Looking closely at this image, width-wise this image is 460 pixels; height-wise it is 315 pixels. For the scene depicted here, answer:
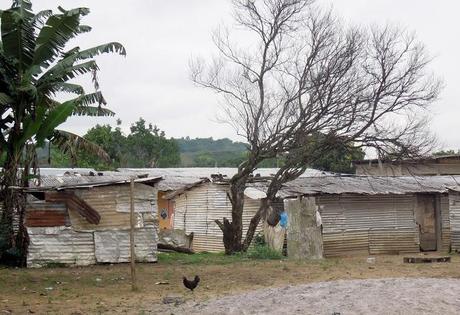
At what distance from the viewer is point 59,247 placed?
15.6 m

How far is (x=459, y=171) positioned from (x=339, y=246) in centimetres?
1111

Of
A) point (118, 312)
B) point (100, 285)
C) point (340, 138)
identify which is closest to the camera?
point (118, 312)

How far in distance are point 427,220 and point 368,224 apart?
131 inches

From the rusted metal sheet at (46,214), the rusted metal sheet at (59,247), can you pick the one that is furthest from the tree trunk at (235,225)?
the rusted metal sheet at (46,214)

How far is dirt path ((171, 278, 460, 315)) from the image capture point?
340 inches

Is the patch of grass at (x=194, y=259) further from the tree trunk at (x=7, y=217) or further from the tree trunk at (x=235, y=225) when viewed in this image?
the tree trunk at (x=7, y=217)

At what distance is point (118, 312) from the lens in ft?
31.4

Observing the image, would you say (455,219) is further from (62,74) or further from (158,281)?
(62,74)

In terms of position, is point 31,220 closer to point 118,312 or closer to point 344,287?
point 118,312

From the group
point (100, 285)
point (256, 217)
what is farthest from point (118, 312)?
point (256, 217)

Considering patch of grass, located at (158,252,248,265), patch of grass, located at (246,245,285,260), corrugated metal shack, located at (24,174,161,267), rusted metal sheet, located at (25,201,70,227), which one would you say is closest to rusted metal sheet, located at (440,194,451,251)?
patch of grass, located at (246,245,285,260)

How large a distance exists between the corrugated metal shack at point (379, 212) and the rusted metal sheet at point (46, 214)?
8173 millimetres

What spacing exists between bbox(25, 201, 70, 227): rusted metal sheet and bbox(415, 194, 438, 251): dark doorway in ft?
48.1

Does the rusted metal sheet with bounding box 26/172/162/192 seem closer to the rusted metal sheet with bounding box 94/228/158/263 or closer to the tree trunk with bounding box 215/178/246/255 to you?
the rusted metal sheet with bounding box 94/228/158/263
